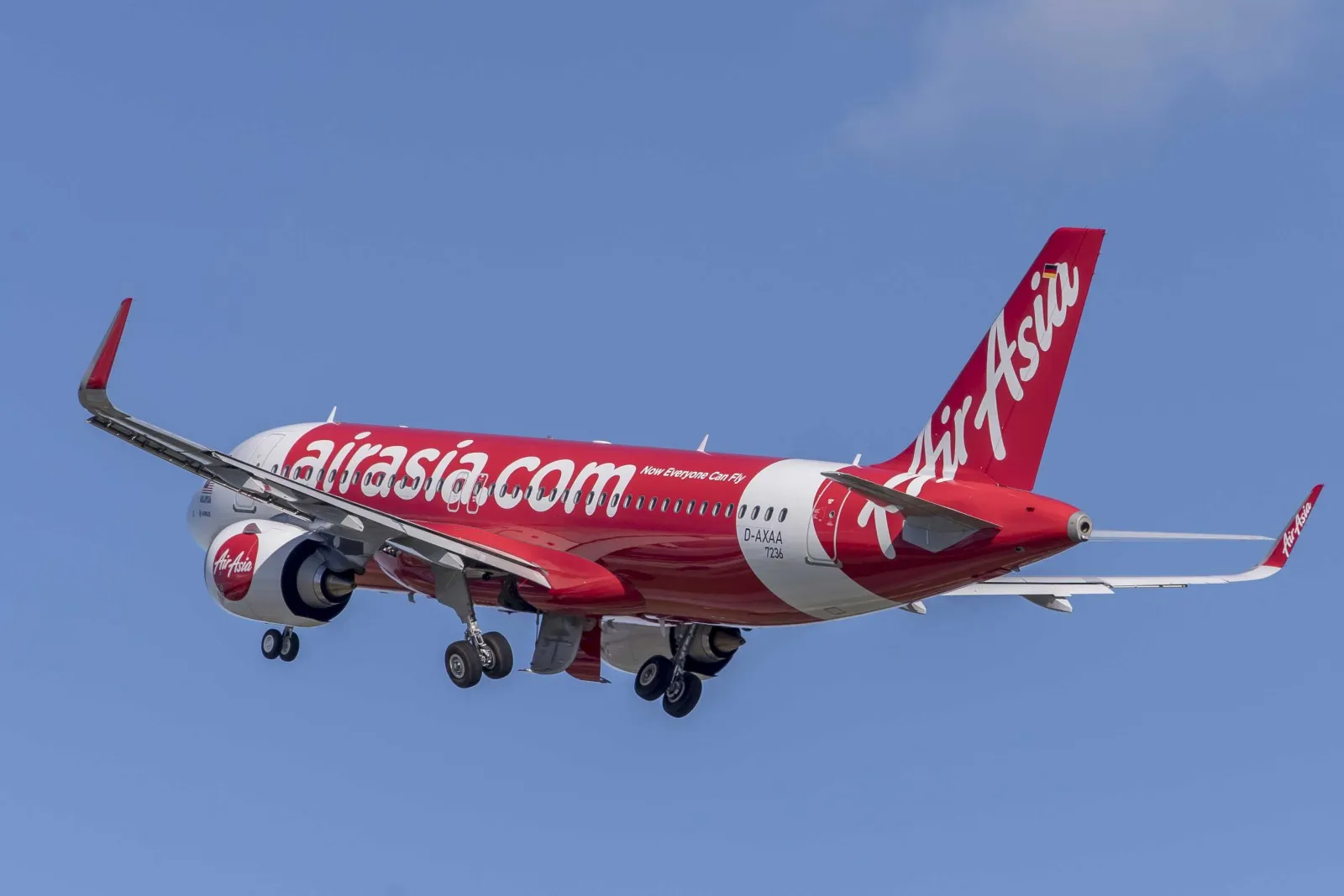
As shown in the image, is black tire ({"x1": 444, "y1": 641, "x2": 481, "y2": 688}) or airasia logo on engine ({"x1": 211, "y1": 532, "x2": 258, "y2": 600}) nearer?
black tire ({"x1": 444, "y1": 641, "x2": 481, "y2": 688})

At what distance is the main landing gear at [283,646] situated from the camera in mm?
59625

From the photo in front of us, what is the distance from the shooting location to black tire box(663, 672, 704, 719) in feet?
186

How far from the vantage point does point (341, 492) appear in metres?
59.1

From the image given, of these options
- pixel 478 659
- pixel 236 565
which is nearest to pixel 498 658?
pixel 478 659

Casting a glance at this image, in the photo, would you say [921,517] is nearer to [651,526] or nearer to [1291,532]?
[651,526]

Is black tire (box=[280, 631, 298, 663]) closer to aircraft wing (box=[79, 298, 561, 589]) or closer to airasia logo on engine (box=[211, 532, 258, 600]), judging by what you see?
airasia logo on engine (box=[211, 532, 258, 600])

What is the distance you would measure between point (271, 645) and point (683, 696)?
415 inches

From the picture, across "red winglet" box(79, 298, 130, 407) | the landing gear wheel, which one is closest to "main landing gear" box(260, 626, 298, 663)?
the landing gear wheel

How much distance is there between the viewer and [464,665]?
53.3 meters

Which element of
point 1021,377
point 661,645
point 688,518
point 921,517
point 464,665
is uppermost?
point 1021,377

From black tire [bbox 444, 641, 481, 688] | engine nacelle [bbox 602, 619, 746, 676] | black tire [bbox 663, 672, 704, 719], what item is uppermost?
engine nacelle [bbox 602, 619, 746, 676]

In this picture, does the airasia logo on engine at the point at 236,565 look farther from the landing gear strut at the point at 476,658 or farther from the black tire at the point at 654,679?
the black tire at the point at 654,679

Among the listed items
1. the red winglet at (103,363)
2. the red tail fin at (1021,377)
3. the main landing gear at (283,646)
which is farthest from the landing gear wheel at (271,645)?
the red tail fin at (1021,377)

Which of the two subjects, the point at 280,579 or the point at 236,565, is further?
the point at 236,565
